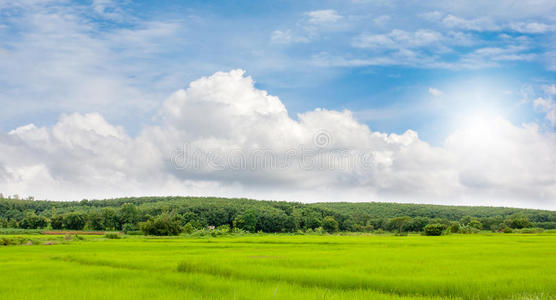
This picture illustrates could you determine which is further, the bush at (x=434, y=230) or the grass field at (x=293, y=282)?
the bush at (x=434, y=230)

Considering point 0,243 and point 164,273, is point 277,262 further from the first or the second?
point 0,243

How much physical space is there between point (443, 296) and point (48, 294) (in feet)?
41.7

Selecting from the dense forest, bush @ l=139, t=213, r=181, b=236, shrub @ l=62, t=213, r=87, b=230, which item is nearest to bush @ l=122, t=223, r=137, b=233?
the dense forest

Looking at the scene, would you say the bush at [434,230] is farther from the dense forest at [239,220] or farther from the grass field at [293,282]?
the grass field at [293,282]

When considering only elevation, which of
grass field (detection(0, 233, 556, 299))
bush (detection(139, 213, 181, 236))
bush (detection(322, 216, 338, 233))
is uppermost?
grass field (detection(0, 233, 556, 299))

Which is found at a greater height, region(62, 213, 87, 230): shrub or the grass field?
the grass field

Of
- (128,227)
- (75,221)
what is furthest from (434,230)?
(75,221)

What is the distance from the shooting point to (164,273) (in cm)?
1738

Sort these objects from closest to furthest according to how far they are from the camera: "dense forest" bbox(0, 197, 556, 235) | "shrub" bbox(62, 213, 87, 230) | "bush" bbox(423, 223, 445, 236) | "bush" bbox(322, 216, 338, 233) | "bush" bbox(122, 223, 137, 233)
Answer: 1. "bush" bbox(423, 223, 445, 236)
2. "dense forest" bbox(0, 197, 556, 235)
3. "bush" bbox(122, 223, 137, 233)
4. "shrub" bbox(62, 213, 87, 230)
5. "bush" bbox(322, 216, 338, 233)

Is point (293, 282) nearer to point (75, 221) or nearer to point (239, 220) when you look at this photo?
point (239, 220)

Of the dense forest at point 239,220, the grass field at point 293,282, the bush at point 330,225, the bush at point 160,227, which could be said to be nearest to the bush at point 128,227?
the dense forest at point 239,220

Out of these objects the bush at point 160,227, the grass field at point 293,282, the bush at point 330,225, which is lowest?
the bush at point 330,225

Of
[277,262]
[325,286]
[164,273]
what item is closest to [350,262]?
[277,262]

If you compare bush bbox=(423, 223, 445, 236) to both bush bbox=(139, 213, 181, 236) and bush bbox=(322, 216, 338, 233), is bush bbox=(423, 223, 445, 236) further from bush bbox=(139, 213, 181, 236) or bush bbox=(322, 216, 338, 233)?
bush bbox=(139, 213, 181, 236)
